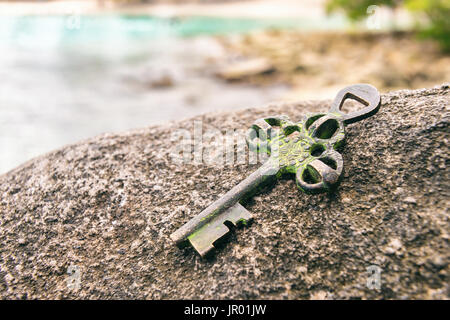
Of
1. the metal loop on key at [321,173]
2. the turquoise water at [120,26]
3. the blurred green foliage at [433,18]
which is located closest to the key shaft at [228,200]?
the metal loop on key at [321,173]

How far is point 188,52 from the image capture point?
40.2 feet

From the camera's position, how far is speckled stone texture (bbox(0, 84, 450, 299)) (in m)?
1.21

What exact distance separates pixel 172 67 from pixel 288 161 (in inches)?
366

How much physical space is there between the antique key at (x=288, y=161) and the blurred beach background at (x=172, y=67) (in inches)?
65.7

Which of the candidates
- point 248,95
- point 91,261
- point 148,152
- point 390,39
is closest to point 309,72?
point 248,95

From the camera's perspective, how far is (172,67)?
1016cm

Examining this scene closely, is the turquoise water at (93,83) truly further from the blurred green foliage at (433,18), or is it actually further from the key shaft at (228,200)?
the blurred green foliage at (433,18)

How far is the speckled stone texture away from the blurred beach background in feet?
5.07

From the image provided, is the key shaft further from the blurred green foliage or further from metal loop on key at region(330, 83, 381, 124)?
the blurred green foliage

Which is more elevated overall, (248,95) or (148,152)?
(148,152)

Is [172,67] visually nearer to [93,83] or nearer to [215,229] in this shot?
[93,83]

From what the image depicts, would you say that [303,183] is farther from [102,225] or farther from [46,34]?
[46,34]

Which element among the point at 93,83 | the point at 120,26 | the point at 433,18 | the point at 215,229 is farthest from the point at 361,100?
the point at 120,26

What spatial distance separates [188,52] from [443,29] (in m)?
8.26
